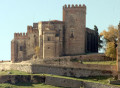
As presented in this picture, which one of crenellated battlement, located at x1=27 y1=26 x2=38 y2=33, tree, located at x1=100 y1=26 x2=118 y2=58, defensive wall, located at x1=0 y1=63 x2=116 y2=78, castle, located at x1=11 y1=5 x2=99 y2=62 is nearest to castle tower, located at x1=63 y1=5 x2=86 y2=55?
castle, located at x1=11 y1=5 x2=99 y2=62

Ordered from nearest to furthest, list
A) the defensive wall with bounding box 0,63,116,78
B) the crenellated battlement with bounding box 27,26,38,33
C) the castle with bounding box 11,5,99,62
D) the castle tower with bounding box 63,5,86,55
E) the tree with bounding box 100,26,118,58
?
the defensive wall with bounding box 0,63,116,78 → the tree with bounding box 100,26,118,58 → the castle with bounding box 11,5,99,62 → the castle tower with bounding box 63,5,86,55 → the crenellated battlement with bounding box 27,26,38,33

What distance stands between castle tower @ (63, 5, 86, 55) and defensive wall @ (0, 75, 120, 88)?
10085 millimetres

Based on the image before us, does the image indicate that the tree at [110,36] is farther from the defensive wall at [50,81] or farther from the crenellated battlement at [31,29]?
the crenellated battlement at [31,29]

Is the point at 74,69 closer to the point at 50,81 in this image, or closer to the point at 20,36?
the point at 50,81

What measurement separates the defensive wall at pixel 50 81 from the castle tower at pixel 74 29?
33.1ft

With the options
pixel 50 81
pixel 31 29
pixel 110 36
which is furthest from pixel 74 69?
pixel 31 29

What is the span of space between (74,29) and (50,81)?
12.2 m

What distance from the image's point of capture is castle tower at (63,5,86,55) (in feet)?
187

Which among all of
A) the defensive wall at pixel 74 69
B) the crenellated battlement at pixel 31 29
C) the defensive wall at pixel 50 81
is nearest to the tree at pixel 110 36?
the defensive wall at pixel 74 69

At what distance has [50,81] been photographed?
47.4m

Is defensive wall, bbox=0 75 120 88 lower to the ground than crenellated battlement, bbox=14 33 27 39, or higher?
lower

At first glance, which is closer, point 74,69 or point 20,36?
point 74,69

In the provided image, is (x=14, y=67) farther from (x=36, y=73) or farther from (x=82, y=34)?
(x=82, y=34)

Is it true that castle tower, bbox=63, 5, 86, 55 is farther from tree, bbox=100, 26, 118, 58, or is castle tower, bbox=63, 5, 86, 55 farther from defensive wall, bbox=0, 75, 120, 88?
defensive wall, bbox=0, 75, 120, 88
